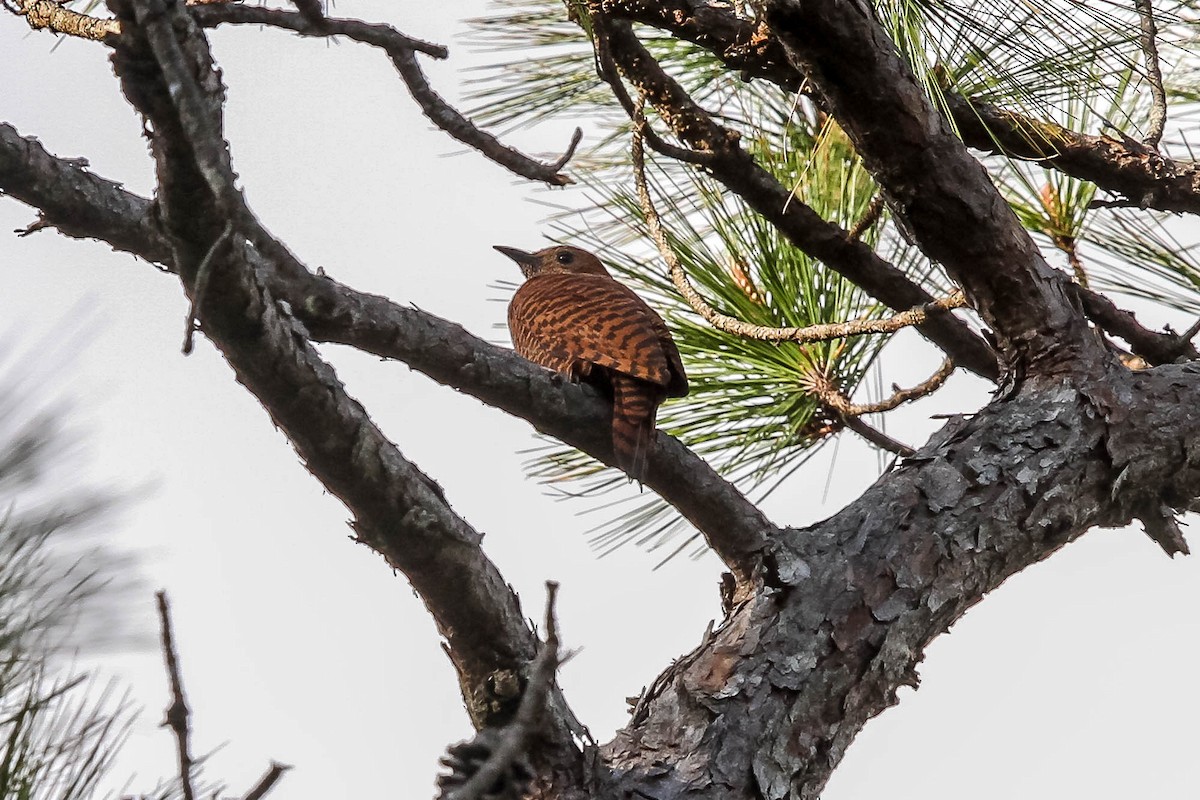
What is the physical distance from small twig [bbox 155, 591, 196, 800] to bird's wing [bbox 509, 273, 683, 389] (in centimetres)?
128

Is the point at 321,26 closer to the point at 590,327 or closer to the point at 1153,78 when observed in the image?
the point at 590,327

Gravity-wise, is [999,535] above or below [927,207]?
below

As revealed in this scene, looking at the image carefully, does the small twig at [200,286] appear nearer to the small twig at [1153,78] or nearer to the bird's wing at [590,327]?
the bird's wing at [590,327]

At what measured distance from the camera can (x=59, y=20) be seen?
167 cm

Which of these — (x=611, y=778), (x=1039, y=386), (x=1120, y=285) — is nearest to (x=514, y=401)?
(x=611, y=778)

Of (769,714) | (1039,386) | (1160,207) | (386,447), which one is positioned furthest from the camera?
(1160,207)

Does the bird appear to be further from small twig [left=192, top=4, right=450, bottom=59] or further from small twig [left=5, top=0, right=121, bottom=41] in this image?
small twig [left=5, top=0, right=121, bottom=41]

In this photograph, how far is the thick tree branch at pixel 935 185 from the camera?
159 cm

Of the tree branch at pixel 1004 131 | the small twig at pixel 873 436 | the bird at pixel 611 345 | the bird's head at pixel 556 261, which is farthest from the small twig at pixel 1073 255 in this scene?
the bird's head at pixel 556 261

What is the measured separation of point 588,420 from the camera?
5.43ft

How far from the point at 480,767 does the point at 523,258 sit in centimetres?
265

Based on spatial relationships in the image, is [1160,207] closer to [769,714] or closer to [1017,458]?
[1017,458]

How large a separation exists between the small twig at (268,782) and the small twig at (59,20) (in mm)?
1114

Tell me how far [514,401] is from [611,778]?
1.55ft
